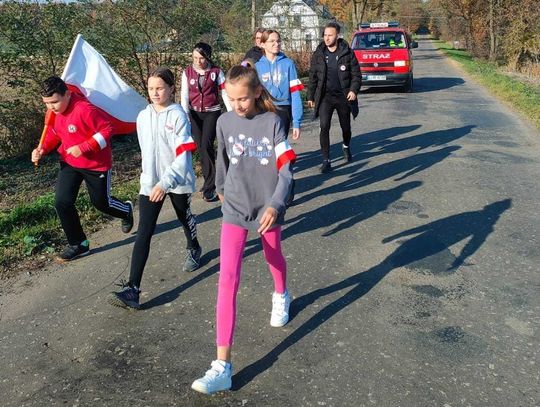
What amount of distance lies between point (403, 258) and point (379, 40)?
14.5 metres

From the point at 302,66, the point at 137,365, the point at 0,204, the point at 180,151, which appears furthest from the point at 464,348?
the point at 302,66

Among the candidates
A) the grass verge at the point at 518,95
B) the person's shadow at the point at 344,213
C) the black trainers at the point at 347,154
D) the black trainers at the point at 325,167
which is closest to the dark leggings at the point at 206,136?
the person's shadow at the point at 344,213

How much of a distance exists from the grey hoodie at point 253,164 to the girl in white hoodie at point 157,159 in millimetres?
671

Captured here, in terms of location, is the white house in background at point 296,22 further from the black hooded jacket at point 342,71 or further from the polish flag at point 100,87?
the polish flag at point 100,87

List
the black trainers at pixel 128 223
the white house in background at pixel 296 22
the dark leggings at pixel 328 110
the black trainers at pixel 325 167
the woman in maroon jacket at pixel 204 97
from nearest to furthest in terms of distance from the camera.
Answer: the black trainers at pixel 128 223 → the woman in maroon jacket at pixel 204 97 → the dark leggings at pixel 328 110 → the black trainers at pixel 325 167 → the white house in background at pixel 296 22

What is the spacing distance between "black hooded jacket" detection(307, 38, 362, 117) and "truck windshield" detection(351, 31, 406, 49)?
35.4 ft

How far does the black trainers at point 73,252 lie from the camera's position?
4738 mm

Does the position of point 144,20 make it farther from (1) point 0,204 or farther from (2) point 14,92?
(1) point 0,204

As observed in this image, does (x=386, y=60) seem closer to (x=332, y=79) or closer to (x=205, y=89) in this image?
(x=332, y=79)

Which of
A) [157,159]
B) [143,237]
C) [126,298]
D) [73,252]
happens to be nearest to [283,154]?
[157,159]

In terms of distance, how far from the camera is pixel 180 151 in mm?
3771

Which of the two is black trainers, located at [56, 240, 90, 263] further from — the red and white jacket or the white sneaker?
the white sneaker

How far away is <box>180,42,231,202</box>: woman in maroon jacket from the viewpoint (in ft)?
19.5

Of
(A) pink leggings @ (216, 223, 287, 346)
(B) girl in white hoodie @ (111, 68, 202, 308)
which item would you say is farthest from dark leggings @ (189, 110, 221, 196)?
(A) pink leggings @ (216, 223, 287, 346)
